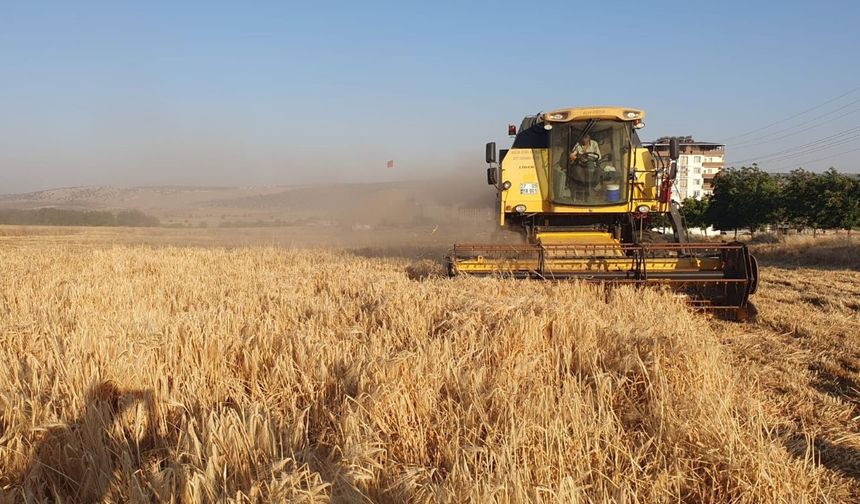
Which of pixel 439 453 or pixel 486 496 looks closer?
pixel 486 496

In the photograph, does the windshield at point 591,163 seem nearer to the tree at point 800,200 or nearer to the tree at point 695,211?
the tree at point 800,200

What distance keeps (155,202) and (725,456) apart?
4070 inches

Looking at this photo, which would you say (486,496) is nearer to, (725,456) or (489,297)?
(725,456)

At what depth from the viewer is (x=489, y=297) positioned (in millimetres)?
5160

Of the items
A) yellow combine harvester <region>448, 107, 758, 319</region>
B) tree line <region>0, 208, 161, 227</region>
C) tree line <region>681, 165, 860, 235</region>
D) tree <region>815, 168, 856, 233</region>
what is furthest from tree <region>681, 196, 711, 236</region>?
tree line <region>0, 208, 161, 227</region>

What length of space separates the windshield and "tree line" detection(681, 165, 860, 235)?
16198mm

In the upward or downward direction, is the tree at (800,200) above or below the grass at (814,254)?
above

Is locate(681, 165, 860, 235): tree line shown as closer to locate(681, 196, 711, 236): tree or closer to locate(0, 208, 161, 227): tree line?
locate(681, 196, 711, 236): tree

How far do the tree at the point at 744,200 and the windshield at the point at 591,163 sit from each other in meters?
27.9

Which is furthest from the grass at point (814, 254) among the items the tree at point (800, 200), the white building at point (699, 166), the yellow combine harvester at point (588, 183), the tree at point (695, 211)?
the white building at point (699, 166)

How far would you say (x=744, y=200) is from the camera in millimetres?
34844

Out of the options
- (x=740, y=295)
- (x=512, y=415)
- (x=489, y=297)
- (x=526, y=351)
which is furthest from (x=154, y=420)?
(x=740, y=295)

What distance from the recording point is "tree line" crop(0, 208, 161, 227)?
5225cm

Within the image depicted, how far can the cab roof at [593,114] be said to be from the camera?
900 cm
